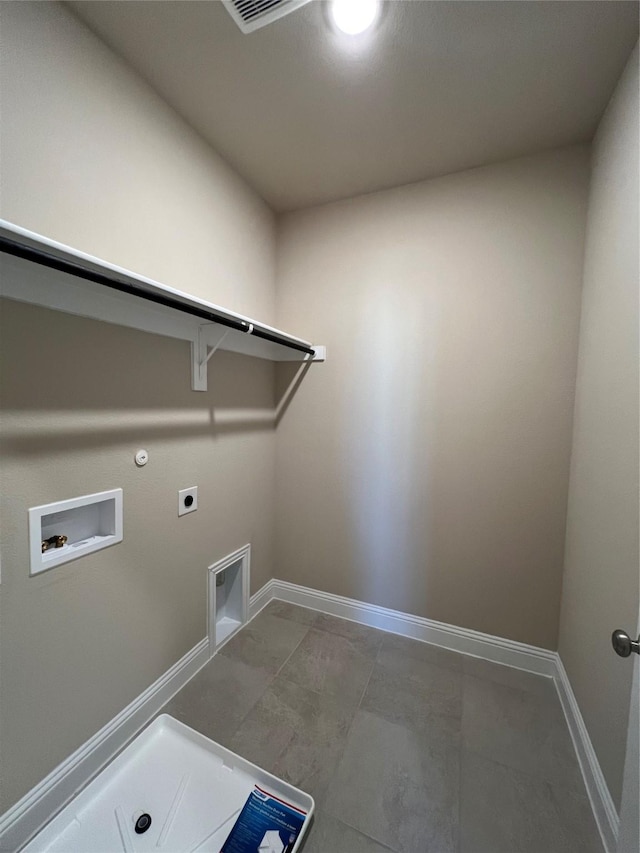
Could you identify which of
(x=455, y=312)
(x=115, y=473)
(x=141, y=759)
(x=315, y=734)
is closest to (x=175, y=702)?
A: (x=141, y=759)

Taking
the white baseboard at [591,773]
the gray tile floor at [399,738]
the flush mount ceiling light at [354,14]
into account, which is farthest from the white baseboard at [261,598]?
the flush mount ceiling light at [354,14]

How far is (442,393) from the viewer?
1.75m

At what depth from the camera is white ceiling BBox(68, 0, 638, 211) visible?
3.34 ft

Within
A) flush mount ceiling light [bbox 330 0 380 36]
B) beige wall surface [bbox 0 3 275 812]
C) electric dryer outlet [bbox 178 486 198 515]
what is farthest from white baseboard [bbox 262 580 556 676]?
flush mount ceiling light [bbox 330 0 380 36]

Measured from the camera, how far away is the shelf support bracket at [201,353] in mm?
1481

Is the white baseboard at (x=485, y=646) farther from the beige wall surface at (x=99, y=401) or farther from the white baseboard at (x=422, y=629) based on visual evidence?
the beige wall surface at (x=99, y=401)

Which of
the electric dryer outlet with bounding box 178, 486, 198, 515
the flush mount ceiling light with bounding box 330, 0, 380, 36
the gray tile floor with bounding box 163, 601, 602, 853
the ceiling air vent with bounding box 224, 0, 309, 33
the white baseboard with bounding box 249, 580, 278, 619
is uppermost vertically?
the flush mount ceiling light with bounding box 330, 0, 380, 36

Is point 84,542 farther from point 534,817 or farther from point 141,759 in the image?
point 534,817

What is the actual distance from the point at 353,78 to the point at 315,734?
266 cm

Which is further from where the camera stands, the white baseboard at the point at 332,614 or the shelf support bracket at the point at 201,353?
the shelf support bracket at the point at 201,353

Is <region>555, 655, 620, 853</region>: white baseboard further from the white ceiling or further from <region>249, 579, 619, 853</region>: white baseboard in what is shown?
the white ceiling

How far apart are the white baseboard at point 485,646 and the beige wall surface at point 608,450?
83 mm

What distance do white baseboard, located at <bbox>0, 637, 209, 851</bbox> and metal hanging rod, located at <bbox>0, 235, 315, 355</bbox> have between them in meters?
1.57

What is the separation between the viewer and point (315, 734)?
130cm
